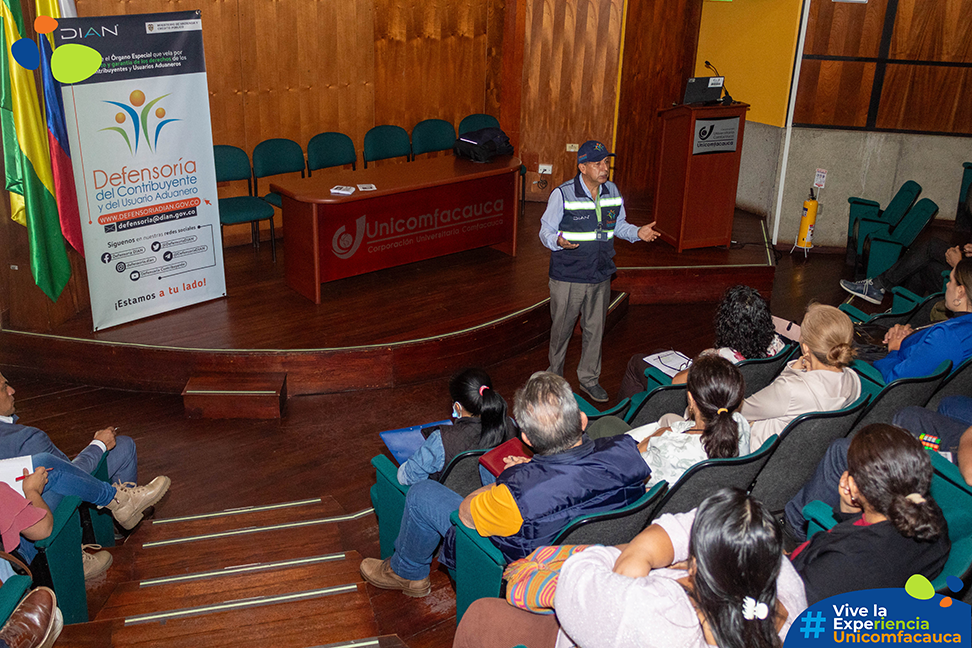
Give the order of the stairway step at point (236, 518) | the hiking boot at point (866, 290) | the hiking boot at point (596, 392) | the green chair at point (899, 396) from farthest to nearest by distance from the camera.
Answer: the hiking boot at point (866, 290) → the hiking boot at point (596, 392) → the stairway step at point (236, 518) → the green chair at point (899, 396)

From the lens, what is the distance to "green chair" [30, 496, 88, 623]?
2959 millimetres

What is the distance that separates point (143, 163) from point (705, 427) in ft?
13.4

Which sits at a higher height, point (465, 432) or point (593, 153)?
point (593, 153)

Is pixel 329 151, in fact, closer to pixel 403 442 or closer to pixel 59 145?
pixel 59 145

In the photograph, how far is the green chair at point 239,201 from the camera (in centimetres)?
642

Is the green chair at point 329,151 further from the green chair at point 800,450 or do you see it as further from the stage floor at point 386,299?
the green chair at point 800,450

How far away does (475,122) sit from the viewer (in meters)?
8.33

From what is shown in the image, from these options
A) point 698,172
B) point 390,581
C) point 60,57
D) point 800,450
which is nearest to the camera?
point 800,450

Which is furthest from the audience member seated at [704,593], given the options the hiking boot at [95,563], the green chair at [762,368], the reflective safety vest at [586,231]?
the reflective safety vest at [586,231]

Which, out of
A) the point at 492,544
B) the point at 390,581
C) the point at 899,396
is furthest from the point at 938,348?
the point at 390,581

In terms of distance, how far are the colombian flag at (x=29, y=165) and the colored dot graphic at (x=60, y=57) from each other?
9cm

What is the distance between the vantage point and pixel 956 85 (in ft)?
24.8

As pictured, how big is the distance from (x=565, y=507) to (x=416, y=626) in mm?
1026

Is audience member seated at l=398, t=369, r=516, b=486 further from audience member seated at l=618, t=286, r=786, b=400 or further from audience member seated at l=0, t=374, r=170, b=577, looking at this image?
audience member seated at l=0, t=374, r=170, b=577
